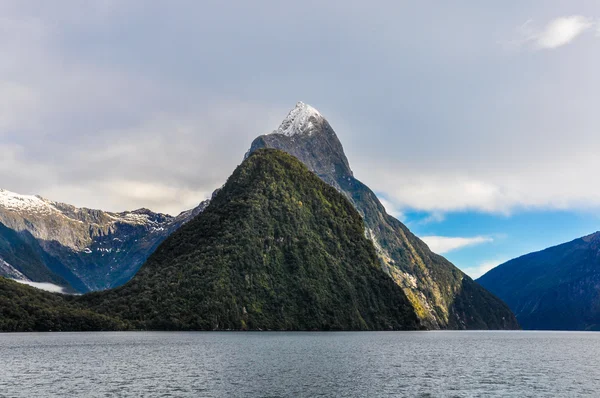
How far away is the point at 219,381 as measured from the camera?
87250 millimetres

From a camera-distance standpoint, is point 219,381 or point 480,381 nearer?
point 219,381

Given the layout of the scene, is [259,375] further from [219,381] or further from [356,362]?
[356,362]

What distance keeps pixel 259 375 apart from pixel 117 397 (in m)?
29.4

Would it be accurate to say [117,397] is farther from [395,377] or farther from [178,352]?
[178,352]

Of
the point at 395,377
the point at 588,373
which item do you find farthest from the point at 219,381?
the point at 588,373

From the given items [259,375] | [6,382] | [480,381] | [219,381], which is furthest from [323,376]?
[6,382]

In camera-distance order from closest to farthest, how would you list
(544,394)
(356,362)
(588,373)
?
(544,394) → (588,373) → (356,362)

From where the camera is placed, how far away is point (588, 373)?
111 meters

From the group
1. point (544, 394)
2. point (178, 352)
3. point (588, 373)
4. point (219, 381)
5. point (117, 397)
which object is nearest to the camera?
point (117, 397)

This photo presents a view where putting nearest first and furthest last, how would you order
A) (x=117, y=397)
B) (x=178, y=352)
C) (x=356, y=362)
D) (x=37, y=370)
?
(x=117, y=397) < (x=37, y=370) < (x=356, y=362) < (x=178, y=352)

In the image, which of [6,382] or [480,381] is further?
[480,381]

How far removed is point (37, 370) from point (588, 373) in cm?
10749

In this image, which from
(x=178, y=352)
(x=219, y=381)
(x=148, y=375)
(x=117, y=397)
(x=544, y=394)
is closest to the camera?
(x=117, y=397)

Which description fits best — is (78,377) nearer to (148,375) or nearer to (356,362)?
(148,375)
